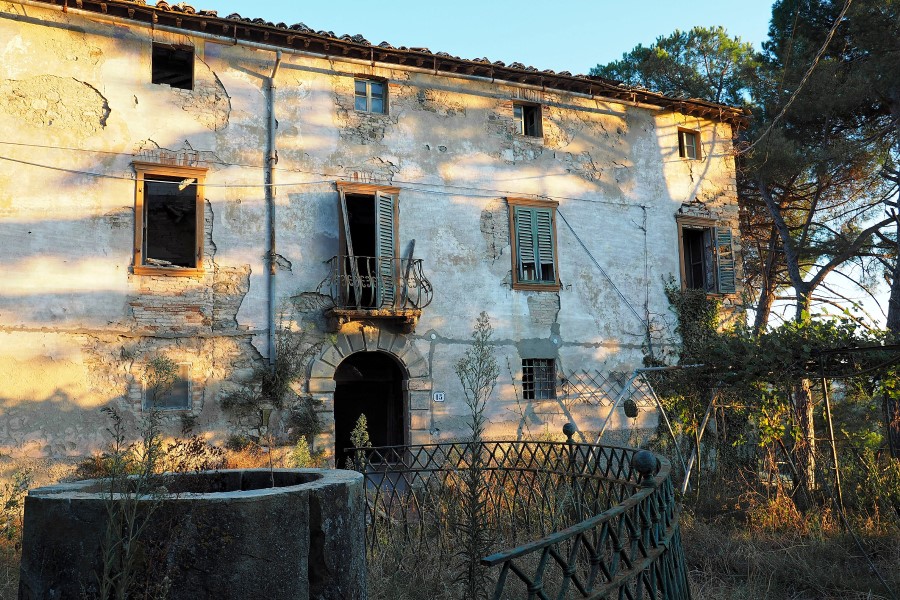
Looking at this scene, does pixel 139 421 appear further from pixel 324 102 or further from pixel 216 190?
pixel 324 102

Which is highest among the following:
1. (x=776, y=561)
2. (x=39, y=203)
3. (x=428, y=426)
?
(x=39, y=203)

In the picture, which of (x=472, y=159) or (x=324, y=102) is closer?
(x=324, y=102)

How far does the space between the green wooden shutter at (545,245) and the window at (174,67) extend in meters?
6.54

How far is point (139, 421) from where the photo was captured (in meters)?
10.6

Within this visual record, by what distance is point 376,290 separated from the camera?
11883 mm

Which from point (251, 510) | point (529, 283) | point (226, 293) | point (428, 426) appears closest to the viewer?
point (251, 510)

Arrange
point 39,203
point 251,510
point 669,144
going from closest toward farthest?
point 251,510 < point 39,203 < point 669,144

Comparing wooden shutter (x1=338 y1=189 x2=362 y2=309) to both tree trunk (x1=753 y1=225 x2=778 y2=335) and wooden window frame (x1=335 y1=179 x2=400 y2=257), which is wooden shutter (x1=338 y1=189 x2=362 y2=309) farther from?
tree trunk (x1=753 y1=225 x2=778 y2=335)

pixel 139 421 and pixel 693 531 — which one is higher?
pixel 139 421

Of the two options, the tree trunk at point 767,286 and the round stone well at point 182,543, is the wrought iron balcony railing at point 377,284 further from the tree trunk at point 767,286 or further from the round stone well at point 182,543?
the tree trunk at point 767,286

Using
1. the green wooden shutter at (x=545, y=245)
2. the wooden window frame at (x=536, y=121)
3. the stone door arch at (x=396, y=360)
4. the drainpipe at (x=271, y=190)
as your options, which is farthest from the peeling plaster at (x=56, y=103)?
the green wooden shutter at (x=545, y=245)

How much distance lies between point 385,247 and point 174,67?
15.2ft

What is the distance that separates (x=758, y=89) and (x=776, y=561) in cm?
1224

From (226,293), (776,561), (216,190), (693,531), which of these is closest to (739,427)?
(693,531)
